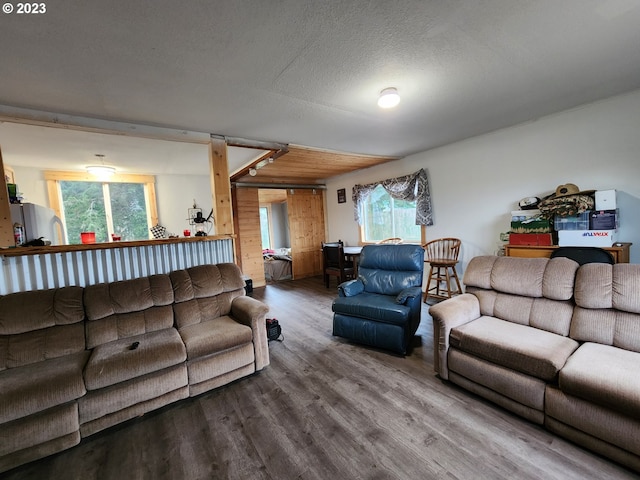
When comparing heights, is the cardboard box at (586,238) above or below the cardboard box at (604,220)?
below

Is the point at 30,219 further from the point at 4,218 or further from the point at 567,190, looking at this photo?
the point at 567,190

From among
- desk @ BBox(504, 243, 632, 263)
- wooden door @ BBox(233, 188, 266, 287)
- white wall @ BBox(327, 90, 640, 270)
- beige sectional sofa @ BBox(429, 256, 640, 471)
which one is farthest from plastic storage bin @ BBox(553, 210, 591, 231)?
wooden door @ BBox(233, 188, 266, 287)

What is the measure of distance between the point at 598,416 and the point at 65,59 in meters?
3.72

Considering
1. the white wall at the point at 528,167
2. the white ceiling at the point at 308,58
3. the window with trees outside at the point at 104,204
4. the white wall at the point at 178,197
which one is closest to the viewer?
the white ceiling at the point at 308,58

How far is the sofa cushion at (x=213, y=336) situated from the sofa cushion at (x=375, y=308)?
3.49 ft

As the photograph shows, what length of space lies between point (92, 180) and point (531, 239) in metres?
6.76

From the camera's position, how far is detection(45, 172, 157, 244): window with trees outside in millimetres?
4395

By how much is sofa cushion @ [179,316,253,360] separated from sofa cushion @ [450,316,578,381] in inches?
69.0

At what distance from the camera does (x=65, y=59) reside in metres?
1.64

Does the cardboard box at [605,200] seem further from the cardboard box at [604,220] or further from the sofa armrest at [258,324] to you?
the sofa armrest at [258,324]

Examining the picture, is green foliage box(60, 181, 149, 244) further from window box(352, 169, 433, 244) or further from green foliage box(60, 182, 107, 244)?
window box(352, 169, 433, 244)

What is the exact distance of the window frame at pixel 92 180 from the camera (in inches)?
168

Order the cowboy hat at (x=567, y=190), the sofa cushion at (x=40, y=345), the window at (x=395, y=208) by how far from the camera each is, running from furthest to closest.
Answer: the window at (x=395, y=208), the cowboy hat at (x=567, y=190), the sofa cushion at (x=40, y=345)

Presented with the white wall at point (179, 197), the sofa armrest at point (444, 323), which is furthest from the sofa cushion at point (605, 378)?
the white wall at point (179, 197)
